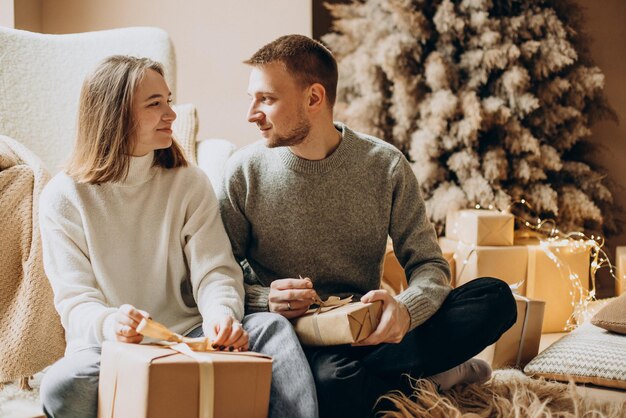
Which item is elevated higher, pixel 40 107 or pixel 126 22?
pixel 126 22

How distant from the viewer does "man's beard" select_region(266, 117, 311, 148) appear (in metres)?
1.55

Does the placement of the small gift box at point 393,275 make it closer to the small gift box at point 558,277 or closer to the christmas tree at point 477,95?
the christmas tree at point 477,95

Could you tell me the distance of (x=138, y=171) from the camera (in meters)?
1.52

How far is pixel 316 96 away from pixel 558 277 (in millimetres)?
1271

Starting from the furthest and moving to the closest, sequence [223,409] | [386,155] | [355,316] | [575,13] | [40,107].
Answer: [575,13]
[40,107]
[386,155]
[355,316]
[223,409]

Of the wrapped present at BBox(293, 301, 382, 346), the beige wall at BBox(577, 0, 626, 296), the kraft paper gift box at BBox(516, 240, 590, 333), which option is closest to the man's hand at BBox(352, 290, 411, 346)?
the wrapped present at BBox(293, 301, 382, 346)

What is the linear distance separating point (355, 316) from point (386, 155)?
462 millimetres

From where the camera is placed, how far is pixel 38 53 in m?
2.15

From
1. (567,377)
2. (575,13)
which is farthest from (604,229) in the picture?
(567,377)

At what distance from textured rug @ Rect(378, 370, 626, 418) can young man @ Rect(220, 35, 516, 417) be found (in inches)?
1.9

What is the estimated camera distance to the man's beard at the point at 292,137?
1548 millimetres

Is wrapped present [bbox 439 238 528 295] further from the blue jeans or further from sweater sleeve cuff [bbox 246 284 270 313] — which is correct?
the blue jeans

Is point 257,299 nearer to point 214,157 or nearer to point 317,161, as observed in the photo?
point 317,161

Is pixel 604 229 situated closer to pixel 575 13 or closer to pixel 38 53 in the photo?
pixel 575 13
